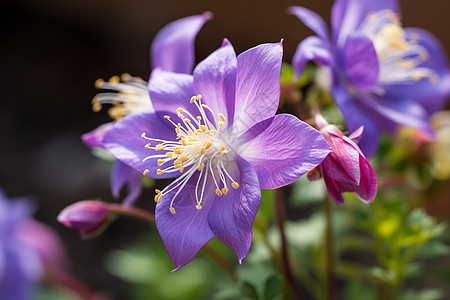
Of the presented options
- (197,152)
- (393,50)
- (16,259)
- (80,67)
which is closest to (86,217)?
(197,152)

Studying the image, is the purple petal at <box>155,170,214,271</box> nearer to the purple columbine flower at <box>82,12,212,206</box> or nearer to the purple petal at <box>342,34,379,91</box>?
the purple columbine flower at <box>82,12,212,206</box>

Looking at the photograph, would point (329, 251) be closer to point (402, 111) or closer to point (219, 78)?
point (402, 111)

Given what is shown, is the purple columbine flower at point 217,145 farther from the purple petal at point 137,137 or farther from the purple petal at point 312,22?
the purple petal at point 312,22

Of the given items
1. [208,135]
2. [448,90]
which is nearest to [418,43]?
[448,90]

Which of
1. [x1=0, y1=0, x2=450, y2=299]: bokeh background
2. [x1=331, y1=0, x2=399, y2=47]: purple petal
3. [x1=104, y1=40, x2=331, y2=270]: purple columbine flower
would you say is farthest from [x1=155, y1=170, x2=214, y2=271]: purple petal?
[x1=0, y1=0, x2=450, y2=299]: bokeh background

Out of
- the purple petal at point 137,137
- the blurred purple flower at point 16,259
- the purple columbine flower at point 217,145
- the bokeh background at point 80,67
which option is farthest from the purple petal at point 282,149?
the bokeh background at point 80,67

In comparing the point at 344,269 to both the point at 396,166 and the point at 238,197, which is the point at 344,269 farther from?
the point at 238,197

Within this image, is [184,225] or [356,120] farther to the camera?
[356,120]
